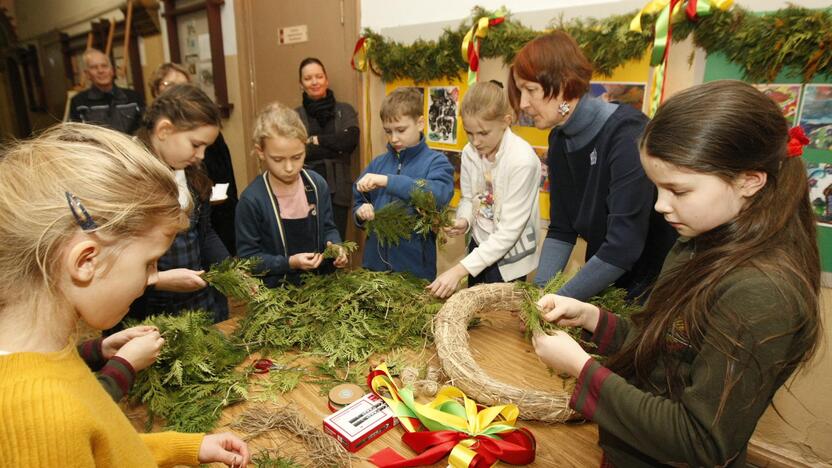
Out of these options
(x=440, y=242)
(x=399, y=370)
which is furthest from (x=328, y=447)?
(x=440, y=242)

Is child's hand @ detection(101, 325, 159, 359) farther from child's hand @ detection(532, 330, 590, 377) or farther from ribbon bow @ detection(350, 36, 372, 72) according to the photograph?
ribbon bow @ detection(350, 36, 372, 72)

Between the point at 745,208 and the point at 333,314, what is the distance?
1445 millimetres

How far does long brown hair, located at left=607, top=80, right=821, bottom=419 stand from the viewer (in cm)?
99

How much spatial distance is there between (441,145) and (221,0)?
10.8 ft

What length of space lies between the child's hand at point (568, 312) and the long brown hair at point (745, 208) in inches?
13.0

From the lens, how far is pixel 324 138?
4258 mm

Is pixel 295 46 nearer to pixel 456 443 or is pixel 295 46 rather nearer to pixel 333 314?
pixel 333 314

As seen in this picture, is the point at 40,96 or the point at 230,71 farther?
the point at 40,96

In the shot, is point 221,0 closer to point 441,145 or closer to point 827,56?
point 441,145

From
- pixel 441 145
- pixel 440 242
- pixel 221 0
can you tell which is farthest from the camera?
pixel 221 0

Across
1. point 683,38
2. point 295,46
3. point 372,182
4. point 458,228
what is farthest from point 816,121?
point 295,46

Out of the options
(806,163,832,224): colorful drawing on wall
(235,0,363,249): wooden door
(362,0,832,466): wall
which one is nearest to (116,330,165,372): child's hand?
(362,0,832,466): wall

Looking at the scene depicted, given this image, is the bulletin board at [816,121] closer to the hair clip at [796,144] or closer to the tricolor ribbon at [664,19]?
the tricolor ribbon at [664,19]

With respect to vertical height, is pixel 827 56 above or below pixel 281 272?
above
